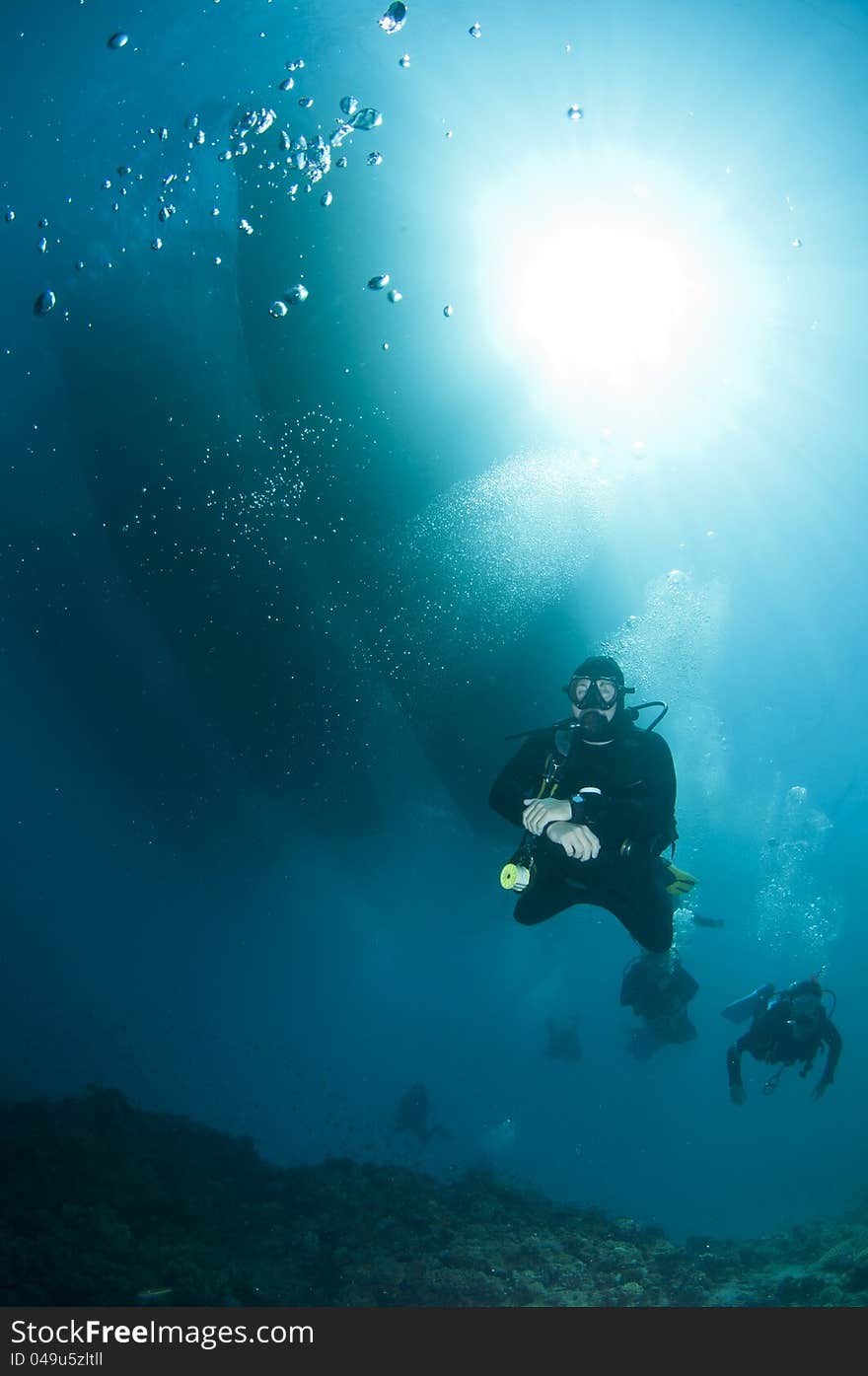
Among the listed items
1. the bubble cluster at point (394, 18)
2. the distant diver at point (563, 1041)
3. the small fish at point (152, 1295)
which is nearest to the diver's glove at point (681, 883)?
the small fish at point (152, 1295)

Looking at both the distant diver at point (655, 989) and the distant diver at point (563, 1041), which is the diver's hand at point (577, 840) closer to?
the distant diver at point (655, 989)

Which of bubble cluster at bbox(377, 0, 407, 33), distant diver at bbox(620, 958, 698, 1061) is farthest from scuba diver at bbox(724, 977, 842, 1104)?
bubble cluster at bbox(377, 0, 407, 33)

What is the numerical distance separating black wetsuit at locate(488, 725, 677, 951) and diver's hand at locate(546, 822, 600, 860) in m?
0.15

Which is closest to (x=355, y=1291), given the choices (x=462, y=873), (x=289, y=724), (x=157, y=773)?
(x=289, y=724)

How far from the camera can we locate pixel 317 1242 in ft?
25.4

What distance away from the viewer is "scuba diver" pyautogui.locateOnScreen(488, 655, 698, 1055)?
4070mm

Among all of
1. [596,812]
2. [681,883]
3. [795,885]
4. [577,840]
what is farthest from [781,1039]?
[795,885]

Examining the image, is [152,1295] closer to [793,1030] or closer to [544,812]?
[544,812]

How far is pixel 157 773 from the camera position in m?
25.0

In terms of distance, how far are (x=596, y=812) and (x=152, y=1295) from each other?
6.67 metres

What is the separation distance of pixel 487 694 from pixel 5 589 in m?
15.6

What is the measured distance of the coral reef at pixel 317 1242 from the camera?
6211mm

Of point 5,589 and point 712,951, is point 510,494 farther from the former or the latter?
point 712,951

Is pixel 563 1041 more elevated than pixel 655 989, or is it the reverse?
pixel 655 989
